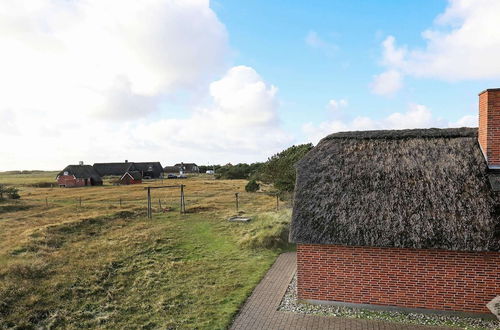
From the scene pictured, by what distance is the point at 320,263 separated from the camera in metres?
11.0

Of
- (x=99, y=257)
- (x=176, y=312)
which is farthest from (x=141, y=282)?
(x=99, y=257)

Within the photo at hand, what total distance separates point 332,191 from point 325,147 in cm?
262

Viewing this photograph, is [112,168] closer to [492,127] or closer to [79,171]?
[79,171]

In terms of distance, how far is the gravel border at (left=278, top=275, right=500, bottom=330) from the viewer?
9648 millimetres

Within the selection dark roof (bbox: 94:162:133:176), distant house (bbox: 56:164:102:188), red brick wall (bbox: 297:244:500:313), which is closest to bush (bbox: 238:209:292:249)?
red brick wall (bbox: 297:244:500:313)

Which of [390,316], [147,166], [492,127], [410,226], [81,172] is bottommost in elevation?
Result: [390,316]

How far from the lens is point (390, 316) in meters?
10.2

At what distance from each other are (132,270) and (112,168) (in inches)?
3521

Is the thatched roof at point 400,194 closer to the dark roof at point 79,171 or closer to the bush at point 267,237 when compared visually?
the bush at point 267,237

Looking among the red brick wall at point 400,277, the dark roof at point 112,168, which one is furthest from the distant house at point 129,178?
the red brick wall at point 400,277

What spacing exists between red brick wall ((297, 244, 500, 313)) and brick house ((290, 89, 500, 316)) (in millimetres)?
28

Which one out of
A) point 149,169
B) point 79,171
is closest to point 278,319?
point 79,171

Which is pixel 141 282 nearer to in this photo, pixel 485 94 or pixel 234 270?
pixel 234 270

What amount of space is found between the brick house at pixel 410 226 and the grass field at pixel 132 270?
12.2ft
